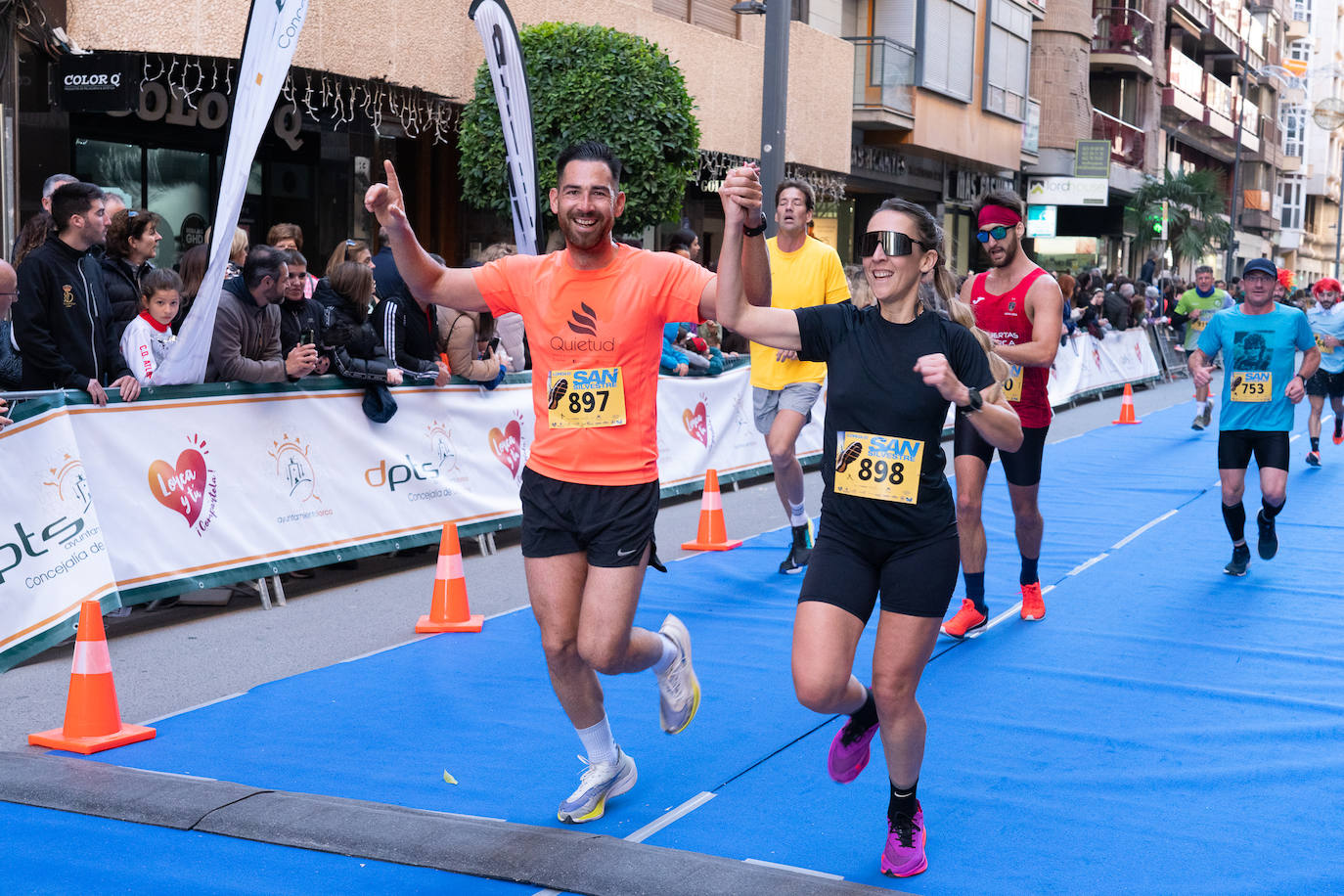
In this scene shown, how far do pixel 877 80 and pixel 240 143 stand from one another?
19344mm

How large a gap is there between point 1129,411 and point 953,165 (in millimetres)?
12858

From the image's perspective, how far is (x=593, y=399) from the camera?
441cm

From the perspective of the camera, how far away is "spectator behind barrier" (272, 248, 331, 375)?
28.2 feet

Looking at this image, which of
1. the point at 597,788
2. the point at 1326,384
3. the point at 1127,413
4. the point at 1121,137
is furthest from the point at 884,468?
the point at 1121,137

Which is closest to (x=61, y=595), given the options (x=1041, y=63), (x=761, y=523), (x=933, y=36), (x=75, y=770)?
(x=75, y=770)

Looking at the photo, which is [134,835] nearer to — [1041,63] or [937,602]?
[937,602]

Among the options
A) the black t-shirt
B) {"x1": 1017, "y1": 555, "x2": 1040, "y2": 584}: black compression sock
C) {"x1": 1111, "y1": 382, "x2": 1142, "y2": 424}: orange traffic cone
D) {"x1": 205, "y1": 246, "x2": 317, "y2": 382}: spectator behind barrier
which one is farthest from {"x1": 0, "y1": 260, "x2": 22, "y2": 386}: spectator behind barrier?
{"x1": 1111, "y1": 382, "x2": 1142, "y2": 424}: orange traffic cone

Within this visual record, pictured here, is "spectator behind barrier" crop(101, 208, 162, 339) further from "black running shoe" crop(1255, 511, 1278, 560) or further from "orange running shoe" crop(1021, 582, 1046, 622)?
"black running shoe" crop(1255, 511, 1278, 560)

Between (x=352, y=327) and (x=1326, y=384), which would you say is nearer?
(x=352, y=327)

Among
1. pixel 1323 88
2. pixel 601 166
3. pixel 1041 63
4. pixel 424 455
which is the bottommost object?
pixel 424 455

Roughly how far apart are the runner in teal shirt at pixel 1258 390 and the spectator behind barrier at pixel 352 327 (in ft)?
16.0

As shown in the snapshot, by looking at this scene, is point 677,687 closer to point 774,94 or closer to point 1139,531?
point 1139,531

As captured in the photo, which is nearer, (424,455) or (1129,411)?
(424,455)

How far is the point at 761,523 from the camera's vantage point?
10898 mm
